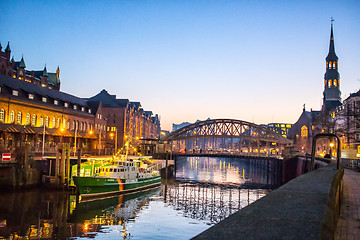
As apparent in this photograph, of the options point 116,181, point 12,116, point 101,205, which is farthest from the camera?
point 12,116

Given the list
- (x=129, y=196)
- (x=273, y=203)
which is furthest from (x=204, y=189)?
(x=273, y=203)

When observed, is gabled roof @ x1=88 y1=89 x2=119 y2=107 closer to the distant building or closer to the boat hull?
the distant building

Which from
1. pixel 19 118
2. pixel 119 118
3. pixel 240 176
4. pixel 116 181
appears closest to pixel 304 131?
pixel 240 176

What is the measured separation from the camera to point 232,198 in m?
46.6

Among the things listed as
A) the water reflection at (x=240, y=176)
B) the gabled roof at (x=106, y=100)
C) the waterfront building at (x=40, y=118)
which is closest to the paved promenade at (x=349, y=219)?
the waterfront building at (x=40, y=118)

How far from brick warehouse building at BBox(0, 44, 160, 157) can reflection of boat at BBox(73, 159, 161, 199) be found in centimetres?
751

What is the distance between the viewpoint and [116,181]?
149 ft

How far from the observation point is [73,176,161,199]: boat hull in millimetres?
41250

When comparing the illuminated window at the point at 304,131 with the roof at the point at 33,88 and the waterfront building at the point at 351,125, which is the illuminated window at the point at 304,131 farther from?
the roof at the point at 33,88

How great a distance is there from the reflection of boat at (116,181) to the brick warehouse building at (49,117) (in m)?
7.51

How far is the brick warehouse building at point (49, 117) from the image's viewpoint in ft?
193

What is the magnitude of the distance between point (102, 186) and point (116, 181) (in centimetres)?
252

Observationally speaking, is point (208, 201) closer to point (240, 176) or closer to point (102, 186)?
point (102, 186)

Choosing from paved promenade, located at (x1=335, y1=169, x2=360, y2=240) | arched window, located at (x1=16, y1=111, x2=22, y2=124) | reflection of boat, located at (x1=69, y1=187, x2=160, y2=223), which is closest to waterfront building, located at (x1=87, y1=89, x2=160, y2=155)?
arched window, located at (x1=16, y1=111, x2=22, y2=124)
